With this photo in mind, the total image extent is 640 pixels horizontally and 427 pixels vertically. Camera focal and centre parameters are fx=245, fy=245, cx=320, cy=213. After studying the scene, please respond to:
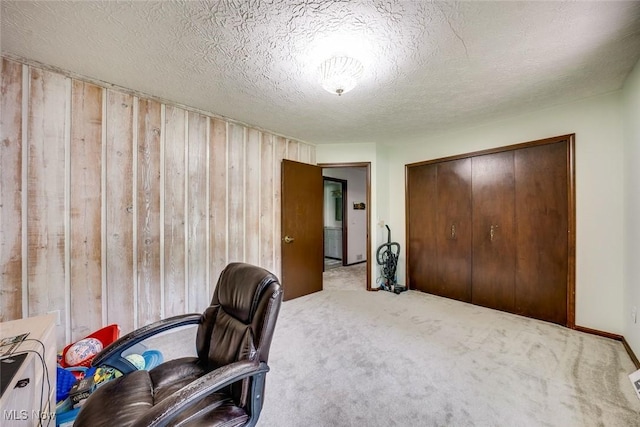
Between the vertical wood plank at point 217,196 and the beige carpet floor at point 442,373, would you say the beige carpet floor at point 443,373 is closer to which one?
the beige carpet floor at point 442,373

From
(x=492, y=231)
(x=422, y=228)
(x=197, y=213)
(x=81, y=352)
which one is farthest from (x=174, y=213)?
(x=492, y=231)

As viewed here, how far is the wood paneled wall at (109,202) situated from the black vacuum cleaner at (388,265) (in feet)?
7.41

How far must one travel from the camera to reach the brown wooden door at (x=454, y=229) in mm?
3385

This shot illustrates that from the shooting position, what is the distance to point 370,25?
1.51 meters

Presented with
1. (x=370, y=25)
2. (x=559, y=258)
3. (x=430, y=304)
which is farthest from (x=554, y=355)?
(x=370, y=25)

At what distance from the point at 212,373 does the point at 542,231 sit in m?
3.49

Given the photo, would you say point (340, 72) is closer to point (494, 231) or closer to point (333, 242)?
point (494, 231)

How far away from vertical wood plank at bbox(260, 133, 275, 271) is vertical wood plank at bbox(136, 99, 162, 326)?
Answer: 4.06ft

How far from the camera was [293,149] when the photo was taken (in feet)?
12.5

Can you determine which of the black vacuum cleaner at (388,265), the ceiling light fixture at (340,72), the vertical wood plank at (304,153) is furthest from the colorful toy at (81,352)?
the black vacuum cleaner at (388,265)

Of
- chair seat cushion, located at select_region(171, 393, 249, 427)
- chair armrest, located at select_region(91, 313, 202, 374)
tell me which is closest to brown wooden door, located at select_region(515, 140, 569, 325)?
chair seat cushion, located at select_region(171, 393, 249, 427)

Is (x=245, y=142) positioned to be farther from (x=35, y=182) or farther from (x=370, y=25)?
(x=370, y=25)

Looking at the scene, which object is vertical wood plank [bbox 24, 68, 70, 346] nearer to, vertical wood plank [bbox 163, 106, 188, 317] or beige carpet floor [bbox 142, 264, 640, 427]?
vertical wood plank [bbox 163, 106, 188, 317]

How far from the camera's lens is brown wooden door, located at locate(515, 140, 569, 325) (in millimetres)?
2650
